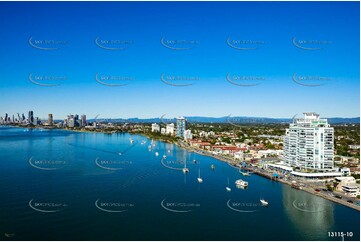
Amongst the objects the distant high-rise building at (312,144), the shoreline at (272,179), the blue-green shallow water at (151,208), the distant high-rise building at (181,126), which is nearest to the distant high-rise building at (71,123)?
the distant high-rise building at (181,126)

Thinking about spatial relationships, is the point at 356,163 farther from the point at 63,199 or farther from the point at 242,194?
the point at 63,199

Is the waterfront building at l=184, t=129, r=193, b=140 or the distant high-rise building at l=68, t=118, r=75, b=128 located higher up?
the distant high-rise building at l=68, t=118, r=75, b=128

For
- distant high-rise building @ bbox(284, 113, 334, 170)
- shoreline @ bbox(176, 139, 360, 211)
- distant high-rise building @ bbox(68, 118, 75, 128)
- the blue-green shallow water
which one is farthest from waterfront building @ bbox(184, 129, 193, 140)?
distant high-rise building @ bbox(68, 118, 75, 128)

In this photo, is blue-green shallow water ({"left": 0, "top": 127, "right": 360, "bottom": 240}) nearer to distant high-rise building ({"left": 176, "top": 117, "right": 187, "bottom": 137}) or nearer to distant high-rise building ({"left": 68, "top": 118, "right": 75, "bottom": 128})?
distant high-rise building ({"left": 176, "top": 117, "right": 187, "bottom": 137})

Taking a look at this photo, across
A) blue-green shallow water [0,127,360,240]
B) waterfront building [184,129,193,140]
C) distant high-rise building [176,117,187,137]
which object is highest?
distant high-rise building [176,117,187,137]

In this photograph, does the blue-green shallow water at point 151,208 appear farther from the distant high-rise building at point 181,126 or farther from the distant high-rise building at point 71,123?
the distant high-rise building at point 71,123

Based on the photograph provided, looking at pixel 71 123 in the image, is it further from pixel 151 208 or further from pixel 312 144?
pixel 151 208

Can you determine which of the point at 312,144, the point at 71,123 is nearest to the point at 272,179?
the point at 312,144
